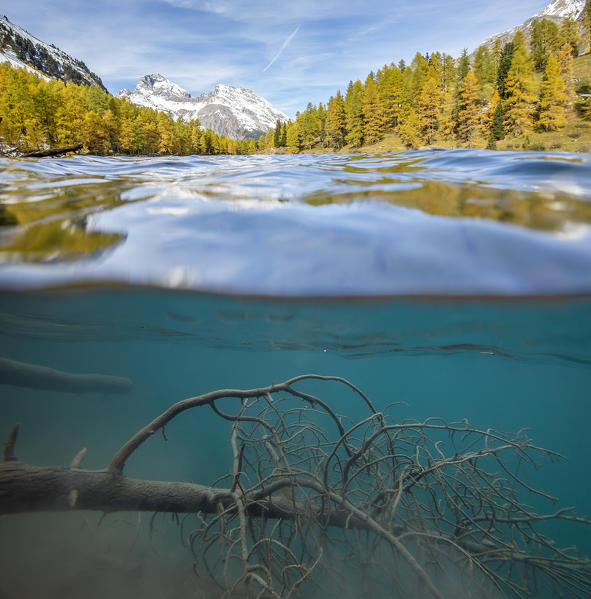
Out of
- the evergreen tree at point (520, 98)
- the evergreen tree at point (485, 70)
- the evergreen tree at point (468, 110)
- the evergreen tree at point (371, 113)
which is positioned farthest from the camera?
the evergreen tree at point (485, 70)

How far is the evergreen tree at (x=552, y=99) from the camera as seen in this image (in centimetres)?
3856

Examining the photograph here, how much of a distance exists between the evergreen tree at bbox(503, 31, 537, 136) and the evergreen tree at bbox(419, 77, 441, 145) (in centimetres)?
895

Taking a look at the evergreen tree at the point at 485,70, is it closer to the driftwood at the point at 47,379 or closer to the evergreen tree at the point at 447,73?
the evergreen tree at the point at 447,73

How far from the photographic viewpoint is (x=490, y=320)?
4.39m

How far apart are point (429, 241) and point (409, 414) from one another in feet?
73.8

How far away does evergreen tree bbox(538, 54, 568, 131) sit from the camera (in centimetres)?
3856

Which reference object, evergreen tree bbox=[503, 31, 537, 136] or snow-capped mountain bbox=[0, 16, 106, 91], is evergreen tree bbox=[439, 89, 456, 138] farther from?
snow-capped mountain bbox=[0, 16, 106, 91]

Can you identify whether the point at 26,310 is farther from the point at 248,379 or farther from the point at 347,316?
the point at 248,379

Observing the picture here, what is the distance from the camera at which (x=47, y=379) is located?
6.99 m

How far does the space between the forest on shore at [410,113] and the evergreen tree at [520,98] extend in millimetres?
121

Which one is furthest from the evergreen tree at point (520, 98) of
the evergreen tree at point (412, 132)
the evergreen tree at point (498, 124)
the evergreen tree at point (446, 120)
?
the evergreen tree at point (412, 132)

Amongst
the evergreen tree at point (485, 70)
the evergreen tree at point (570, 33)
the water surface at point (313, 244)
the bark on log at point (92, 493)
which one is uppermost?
the evergreen tree at point (570, 33)

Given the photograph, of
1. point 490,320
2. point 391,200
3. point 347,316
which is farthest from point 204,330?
point 490,320

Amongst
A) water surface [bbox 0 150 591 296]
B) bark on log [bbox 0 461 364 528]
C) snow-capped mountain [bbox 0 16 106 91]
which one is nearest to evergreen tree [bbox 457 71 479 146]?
water surface [bbox 0 150 591 296]
